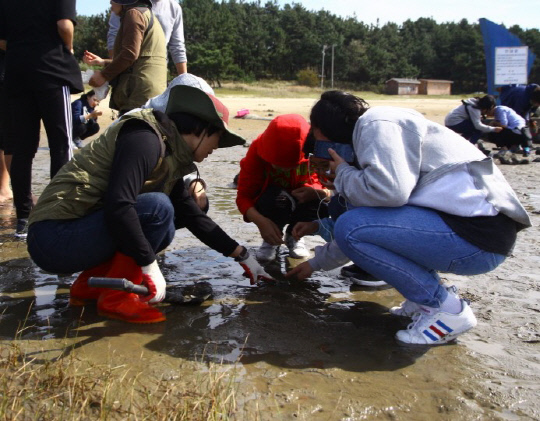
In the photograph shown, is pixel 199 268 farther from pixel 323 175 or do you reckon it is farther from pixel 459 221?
pixel 459 221

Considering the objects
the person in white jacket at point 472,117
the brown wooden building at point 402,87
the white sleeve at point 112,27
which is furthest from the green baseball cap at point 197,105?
the brown wooden building at point 402,87

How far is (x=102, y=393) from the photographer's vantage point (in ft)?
6.46

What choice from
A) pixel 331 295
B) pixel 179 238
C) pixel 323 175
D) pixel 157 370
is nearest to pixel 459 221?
pixel 323 175

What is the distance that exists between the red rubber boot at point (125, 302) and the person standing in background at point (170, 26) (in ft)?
7.49

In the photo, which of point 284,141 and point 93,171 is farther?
point 284,141

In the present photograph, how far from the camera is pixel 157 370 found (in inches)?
88.6

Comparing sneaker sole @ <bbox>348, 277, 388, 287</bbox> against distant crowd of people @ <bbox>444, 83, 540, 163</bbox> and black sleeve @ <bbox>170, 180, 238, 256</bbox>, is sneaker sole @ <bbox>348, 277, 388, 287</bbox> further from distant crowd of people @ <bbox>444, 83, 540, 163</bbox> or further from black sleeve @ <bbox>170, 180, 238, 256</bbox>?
distant crowd of people @ <bbox>444, 83, 540, 163</bbox>

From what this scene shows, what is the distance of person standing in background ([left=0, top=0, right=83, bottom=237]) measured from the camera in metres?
3.88

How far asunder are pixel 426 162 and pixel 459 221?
11.9 inches

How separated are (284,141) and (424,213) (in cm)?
117

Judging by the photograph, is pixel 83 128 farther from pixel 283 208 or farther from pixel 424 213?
pixel 424 213

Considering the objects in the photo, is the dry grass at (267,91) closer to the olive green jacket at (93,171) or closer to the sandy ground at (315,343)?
the sandy ground at (315,343)

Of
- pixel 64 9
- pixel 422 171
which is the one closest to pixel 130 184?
pixel 422 171

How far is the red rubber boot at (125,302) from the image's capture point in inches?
109
